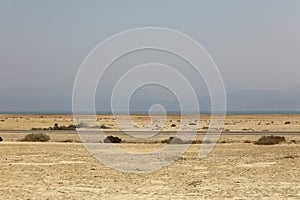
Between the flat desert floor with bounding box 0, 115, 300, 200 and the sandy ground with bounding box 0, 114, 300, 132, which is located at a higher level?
the sandy ground with bounding box 0, 114, 300, 132

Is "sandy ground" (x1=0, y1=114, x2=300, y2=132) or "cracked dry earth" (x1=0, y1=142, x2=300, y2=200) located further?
"sandy ground" (x1=0, y1=114, x2=300, y2=132)

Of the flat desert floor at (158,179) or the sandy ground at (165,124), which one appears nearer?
the flat desert floor at (158,179)

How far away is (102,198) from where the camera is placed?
15133mm

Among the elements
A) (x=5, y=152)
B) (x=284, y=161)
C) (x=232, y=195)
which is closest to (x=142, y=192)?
(x=232, y=195)

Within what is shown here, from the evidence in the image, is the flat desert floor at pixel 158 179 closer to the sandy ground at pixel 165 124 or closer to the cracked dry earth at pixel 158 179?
the cracked dry earth at pixel 158 179

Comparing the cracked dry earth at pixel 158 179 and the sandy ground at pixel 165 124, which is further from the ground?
the sandy ground at pixel 165 124

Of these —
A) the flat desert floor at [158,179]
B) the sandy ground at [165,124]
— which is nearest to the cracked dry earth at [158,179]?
the flat desert floor at [158,179]

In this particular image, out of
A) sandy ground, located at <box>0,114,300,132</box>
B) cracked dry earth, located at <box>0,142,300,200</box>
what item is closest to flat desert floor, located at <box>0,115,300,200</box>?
Answer: cracked dry earth, located at <box>0,142,300,200</box>

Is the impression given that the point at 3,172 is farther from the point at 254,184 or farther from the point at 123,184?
the point at 254,184

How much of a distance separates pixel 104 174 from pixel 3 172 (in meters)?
4.20

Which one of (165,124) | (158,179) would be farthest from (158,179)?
(165,124)

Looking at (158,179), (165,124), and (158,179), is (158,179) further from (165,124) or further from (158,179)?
(165,124)

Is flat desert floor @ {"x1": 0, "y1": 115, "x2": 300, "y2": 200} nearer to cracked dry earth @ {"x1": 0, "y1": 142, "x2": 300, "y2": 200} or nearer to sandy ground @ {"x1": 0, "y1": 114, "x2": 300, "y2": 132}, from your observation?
cracked dry earth @ {"x1": 0, "y1": 142, "x2": 300, "y2": 200}

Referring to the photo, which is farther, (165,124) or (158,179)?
(165,124)
